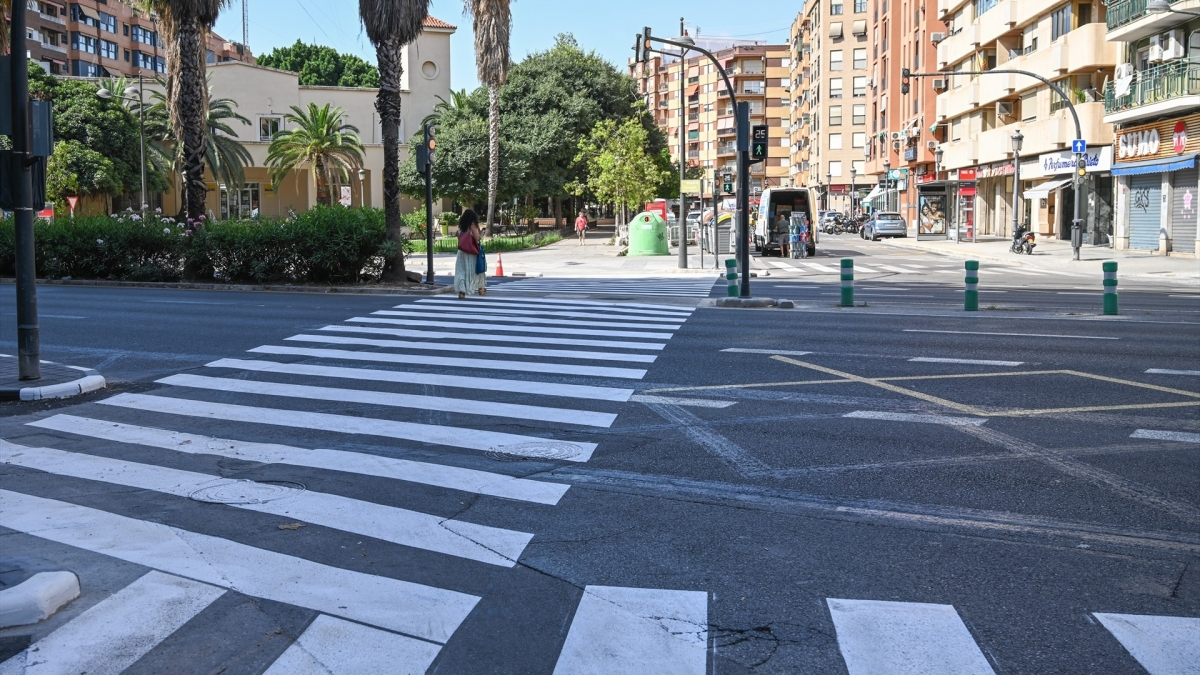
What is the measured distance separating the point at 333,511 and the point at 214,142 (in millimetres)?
53631

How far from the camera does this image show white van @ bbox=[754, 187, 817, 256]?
4531 centimetres

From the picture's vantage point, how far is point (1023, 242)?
4181cm

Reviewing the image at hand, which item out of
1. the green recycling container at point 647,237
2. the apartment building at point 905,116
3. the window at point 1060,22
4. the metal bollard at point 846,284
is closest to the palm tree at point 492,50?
the green recycling container at point 647,237

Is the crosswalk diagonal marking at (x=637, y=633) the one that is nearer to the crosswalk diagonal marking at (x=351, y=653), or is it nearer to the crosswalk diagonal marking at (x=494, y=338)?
the crosswalk diagonal marking at (x=351, y=653)

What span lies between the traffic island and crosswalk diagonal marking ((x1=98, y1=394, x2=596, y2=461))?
1.46ft

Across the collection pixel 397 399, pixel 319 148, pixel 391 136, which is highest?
pixel 319 148

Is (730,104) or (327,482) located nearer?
(327,482)

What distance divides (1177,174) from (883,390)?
1288 inches

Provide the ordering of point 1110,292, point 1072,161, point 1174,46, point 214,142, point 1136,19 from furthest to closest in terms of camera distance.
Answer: point 214,142 → point 1072,161 → point 1136,19 → point 1174,46 → point 1110,292

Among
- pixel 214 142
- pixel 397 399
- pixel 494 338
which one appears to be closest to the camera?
pixel 397 399

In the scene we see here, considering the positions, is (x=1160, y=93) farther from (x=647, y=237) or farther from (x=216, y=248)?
(x=216, y=248)

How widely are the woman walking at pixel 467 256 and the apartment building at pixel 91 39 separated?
6161 centimetres

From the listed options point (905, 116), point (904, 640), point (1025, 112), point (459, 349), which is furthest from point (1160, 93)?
point (905, 116)

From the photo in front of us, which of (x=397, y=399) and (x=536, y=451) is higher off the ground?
(x=397, y=399)
